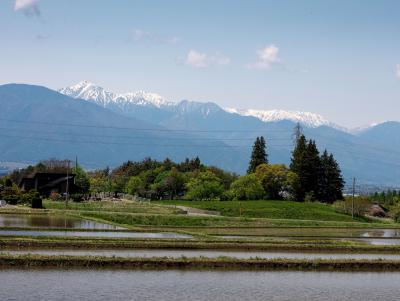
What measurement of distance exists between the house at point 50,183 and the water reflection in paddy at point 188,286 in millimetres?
83226

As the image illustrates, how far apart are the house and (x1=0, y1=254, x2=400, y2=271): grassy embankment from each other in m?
80.7

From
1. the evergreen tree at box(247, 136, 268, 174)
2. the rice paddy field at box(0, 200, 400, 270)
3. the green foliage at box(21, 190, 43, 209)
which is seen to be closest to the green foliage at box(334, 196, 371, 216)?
the evergreen tree at box(247, 136, 268, 174)

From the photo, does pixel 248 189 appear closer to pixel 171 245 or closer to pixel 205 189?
pixel 205 189

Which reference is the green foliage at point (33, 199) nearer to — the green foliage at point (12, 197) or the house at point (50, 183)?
the green foliage at point (12, 197)

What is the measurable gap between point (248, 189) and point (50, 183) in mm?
32221

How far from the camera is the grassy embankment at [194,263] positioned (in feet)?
94.7

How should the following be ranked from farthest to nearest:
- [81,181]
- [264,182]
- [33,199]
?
[81,181], [264,182], [33,199]

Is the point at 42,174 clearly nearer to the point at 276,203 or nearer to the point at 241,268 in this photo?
the point at 276,203

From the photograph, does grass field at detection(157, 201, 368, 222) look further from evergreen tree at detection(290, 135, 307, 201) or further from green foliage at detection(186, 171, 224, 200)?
green foliage at detection(186, 171, 224, 200)

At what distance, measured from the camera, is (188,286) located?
86.0ft

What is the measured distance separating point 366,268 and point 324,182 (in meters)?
82.0

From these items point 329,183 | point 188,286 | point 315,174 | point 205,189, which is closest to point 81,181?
point 205,189

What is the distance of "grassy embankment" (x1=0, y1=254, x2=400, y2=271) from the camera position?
2888 centimetres

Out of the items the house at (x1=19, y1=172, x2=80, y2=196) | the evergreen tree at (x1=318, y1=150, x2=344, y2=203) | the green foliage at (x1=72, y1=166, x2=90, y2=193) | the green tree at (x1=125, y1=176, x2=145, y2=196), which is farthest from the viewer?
the green tree at (x1=125, y1=176, x2=145, y2=196)
